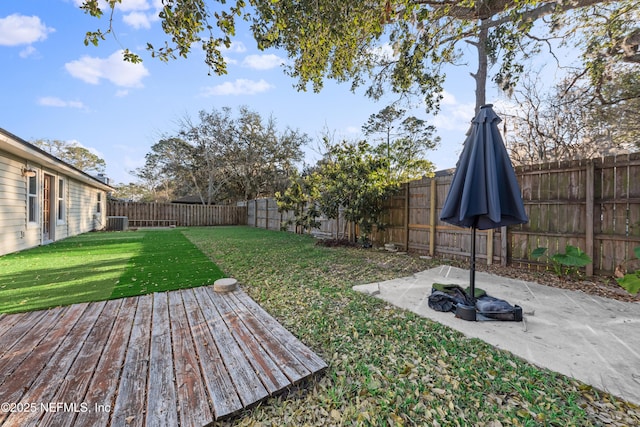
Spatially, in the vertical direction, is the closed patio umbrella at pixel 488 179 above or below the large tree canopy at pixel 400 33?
below

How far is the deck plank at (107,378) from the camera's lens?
4.46 feet

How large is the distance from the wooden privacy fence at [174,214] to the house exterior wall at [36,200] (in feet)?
14.9

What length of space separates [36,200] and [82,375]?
314 inches

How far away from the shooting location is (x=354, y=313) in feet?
9.14

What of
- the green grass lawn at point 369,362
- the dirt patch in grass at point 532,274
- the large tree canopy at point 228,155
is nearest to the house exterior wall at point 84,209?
the green grass lawn at point 369,362

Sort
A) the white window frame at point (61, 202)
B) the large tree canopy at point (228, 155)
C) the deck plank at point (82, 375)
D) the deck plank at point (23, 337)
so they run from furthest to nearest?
1. the large tree canopy at point (228, 155)
2. the white window frame at point (61, 202)
3. the deck plank at point (23, 337)
4. the deck plank at point (82, 375)

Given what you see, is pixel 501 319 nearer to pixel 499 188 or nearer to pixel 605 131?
pixel 499 188

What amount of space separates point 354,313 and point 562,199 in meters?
4.30

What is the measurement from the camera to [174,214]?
16203mm

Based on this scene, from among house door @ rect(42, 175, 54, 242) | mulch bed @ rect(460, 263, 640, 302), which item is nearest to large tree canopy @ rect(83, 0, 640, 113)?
mulch bed @ rect(460, 263, 640, 302)

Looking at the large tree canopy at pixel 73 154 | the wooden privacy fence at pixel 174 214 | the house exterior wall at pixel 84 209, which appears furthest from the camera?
the large tree canopy at pixel 73 154

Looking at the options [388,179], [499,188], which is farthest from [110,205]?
[499,188]

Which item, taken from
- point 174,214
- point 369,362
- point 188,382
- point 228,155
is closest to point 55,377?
point 188,382

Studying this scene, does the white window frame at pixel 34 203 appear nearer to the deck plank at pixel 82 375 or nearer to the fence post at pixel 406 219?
the deck plank at pixel 82 375
